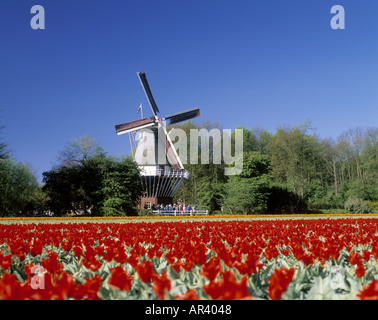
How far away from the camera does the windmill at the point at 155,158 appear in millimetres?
33875

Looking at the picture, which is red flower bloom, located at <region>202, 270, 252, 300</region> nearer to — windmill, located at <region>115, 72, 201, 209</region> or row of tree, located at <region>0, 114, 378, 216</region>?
row of tree, located at <region>0, 114, 378, 216</region>

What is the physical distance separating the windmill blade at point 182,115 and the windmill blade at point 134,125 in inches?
80.1

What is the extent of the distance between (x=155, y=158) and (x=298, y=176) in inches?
796

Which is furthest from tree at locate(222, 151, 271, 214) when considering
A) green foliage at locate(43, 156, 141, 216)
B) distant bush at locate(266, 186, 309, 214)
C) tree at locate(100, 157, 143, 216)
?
green foliage at locate(43, 156, 141, 216)

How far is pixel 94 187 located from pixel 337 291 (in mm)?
27683

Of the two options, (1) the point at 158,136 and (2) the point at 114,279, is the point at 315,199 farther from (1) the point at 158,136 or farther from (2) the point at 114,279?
(2) the point at 114,279

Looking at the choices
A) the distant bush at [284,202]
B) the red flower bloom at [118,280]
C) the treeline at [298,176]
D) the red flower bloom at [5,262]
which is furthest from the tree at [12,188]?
the red flower bloom at [118,280]

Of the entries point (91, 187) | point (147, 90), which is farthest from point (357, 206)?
point (91, 187)

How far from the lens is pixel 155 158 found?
34531 mm

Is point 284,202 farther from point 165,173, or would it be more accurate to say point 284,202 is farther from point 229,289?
point 229,289

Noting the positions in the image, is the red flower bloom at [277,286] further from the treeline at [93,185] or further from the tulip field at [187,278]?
the treeline at [93,185]

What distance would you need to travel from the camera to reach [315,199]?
43219 millimetres

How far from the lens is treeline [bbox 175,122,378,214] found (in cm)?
3775
